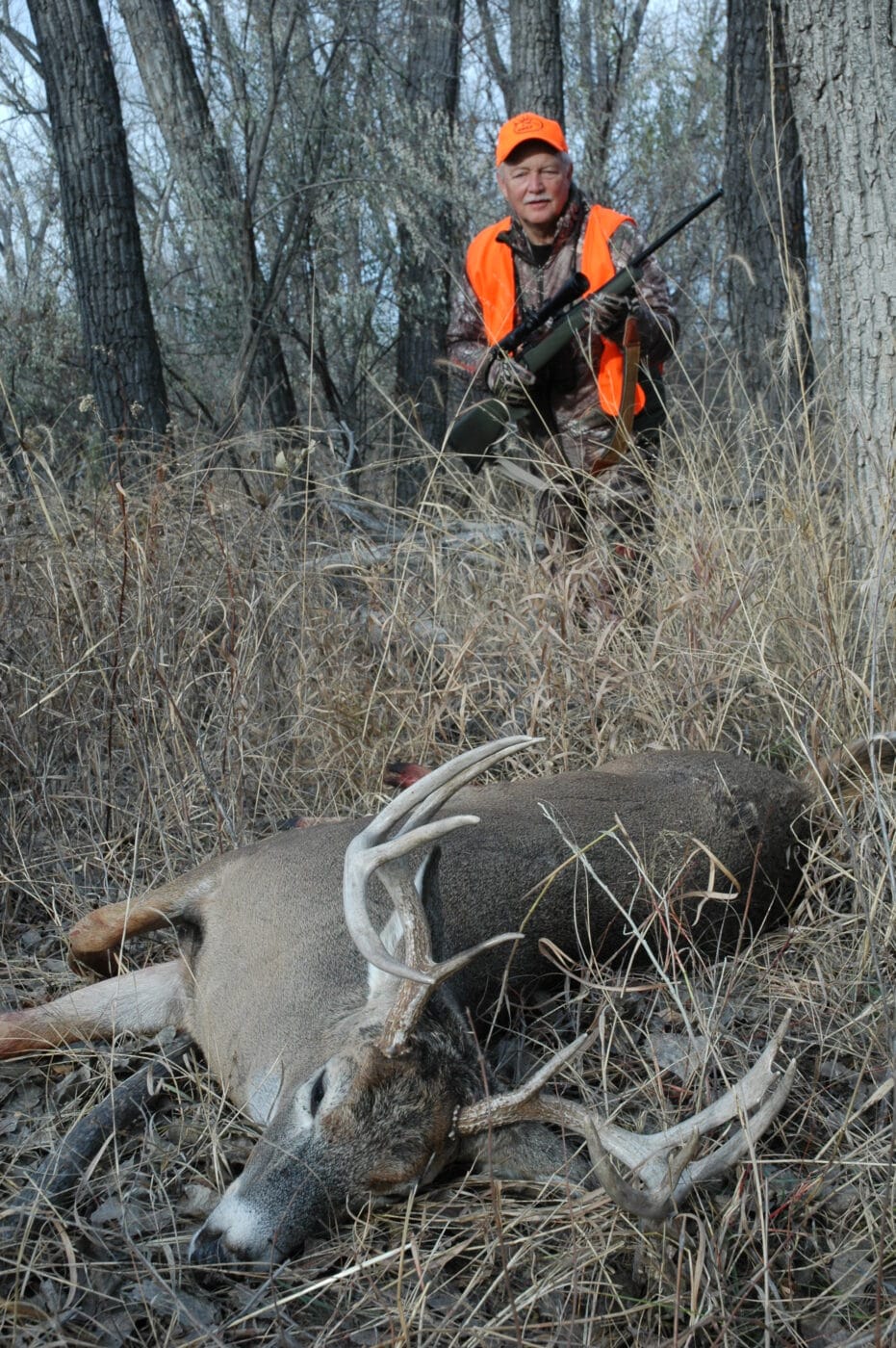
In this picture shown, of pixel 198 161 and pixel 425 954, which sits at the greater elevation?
pixel 198 161

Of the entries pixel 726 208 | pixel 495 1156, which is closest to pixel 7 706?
pixel 495 1156

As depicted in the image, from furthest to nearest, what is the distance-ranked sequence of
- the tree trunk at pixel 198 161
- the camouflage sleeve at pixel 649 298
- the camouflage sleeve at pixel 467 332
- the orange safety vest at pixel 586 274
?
the tree trunk at pixel 198 161 → the camouflage sleeve at pixel 467 332 → the orange safety vest at pixel 586 274 → the camouflage sleeve at pixel 649 298

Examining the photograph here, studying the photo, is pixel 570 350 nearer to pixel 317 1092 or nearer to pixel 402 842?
pixel 402 842

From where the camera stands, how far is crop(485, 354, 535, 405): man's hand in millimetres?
5445

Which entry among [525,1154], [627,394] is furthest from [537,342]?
[525,1154]

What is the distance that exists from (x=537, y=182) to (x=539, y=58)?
6.06 metres

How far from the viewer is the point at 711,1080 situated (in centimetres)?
281

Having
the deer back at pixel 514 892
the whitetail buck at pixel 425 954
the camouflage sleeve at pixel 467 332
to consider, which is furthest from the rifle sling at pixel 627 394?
the deer back at pixel 514 892

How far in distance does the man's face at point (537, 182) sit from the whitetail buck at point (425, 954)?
3108 millimetres

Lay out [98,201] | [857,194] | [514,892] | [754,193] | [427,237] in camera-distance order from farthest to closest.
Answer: [427,237]
[754,193]
[98,201]
[857,194]
[514,892]

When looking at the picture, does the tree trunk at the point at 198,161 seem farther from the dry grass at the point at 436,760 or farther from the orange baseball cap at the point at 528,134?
the orange baseball cap at the point at 528,134

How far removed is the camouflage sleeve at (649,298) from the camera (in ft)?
17.7

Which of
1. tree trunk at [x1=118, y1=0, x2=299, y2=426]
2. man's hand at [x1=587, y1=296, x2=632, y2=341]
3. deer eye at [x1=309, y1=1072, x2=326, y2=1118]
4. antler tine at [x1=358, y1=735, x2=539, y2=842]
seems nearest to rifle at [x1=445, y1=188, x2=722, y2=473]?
man's hand at [x1=587, y1=296, x2=632, y2=341]

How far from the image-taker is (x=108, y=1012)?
3072 mm
